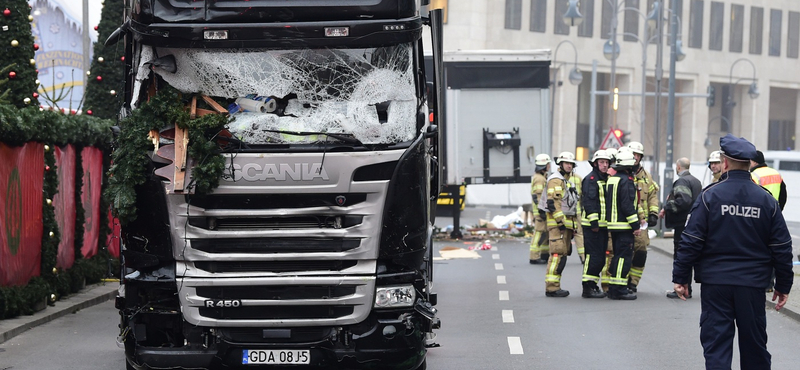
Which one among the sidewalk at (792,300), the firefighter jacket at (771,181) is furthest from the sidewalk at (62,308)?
the sidewalk at (792,300)

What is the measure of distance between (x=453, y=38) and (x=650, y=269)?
42698mm

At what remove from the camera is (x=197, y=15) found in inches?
293

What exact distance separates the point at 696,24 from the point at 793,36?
339 inches

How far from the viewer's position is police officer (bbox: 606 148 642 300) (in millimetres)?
13258

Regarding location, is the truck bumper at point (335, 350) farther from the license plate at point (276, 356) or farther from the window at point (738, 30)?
the window at point (738, 30)

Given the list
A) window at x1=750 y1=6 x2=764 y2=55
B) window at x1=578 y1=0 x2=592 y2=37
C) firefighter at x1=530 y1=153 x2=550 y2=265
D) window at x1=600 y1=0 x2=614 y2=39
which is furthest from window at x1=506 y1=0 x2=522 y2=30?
firefighter at x1=530 y1=153 x2=550 y2=265

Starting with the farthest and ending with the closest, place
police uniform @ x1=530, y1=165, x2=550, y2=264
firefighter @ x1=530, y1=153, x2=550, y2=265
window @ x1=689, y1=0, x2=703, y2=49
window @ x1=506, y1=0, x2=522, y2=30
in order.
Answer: window @ x1=689, y1=0, x2=703, y2=49 < window @ x1=506, y1=0, x2=522, y2=30 < firefighter @ x1=530, y1=153, x2=550, y2=265 < police uniform @ x1=530, y1=165, x2=550, y2=264

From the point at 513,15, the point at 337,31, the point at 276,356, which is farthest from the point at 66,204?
the point at 513,15

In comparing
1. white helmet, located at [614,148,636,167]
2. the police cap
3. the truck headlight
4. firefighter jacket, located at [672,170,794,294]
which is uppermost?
the police cap

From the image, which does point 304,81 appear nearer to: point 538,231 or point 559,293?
point 559,293

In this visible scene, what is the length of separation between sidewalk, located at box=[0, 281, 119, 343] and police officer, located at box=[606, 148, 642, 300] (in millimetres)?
6216

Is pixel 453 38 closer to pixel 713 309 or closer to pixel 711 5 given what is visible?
pixel 711 5

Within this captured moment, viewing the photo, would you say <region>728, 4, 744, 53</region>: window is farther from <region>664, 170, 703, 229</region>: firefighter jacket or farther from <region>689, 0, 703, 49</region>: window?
<region>664, 170, 703, 229</region>: firefighter jacket

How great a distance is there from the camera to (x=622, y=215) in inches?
523
